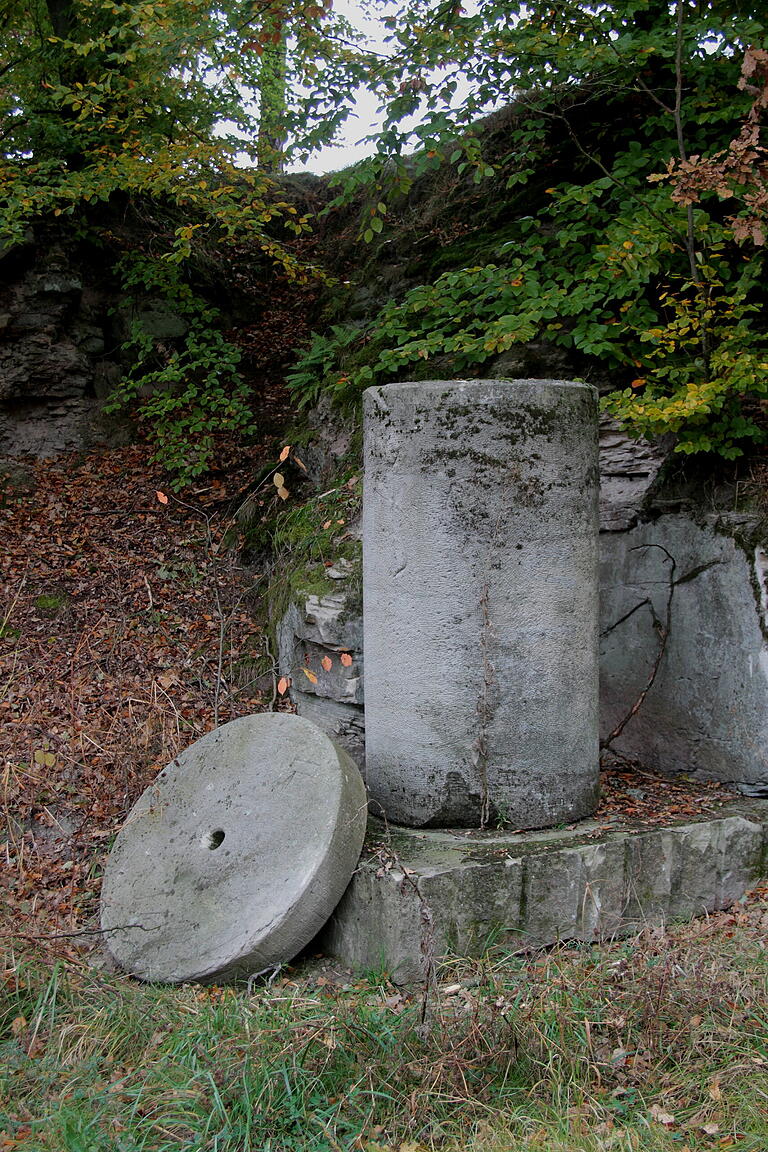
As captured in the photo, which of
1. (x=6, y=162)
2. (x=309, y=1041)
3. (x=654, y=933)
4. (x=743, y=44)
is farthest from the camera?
(x=6, y=162)

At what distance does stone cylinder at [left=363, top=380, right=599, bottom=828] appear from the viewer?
387 cm

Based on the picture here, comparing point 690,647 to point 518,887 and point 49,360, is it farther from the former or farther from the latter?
point 49,360

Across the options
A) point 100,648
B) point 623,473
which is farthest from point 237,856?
point 623,473

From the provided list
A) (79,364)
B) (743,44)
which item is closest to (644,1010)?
→ (743,44)

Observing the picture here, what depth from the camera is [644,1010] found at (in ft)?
9.27

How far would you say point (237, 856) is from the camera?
3689mm

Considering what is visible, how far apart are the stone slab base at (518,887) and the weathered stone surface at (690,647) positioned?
0.73 metres

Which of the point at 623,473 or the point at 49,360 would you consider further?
the point at 49,360

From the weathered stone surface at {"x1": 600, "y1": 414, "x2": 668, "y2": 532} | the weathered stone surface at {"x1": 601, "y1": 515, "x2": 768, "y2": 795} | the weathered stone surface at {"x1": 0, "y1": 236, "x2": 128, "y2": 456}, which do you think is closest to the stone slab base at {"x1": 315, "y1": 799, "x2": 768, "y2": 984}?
the weathered stone surface at {"x1": 601, "y1": 515, "x2": 768, "y2": 795}

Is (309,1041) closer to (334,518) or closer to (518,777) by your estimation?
(518,777)

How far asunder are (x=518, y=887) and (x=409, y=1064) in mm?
1045

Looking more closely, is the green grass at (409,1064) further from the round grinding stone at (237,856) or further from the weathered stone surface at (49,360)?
the weathered stone surface at (49,360)

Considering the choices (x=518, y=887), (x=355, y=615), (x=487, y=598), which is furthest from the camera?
(x=355, y=615)

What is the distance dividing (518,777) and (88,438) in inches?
200
